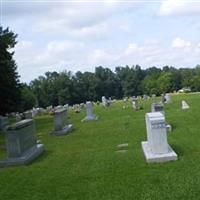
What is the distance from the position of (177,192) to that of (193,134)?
8.15m

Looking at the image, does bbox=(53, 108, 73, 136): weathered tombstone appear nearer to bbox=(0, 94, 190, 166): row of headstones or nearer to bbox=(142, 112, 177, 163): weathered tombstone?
bbox=(0, 94, 190, 166): row of headstones

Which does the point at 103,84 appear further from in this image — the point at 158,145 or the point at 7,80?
the point at 158,145

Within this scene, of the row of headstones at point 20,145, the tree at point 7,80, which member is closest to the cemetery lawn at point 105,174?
the row of headstones at point 20,145

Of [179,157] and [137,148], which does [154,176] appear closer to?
[179,157]

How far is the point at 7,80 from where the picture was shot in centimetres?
3762

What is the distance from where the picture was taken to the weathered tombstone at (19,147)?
13.7m

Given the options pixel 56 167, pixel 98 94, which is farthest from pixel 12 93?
pixel 98 94

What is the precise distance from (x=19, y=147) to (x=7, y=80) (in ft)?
79.2

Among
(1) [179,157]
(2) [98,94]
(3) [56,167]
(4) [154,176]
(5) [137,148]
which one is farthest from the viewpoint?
(2) [98,94]

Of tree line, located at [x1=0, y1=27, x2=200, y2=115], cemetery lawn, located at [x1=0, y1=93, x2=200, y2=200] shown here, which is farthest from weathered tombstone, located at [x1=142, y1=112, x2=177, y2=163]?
tree line, located at [x1=0, y1=27, x2=200, y2=115]

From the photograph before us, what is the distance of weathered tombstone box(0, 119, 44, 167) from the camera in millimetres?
13738

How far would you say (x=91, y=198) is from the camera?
8586mm

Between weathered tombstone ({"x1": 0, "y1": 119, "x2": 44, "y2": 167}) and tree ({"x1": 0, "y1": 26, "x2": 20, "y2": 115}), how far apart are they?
70.9 ft

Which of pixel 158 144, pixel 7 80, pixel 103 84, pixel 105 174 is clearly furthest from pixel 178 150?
pixel 103 84
